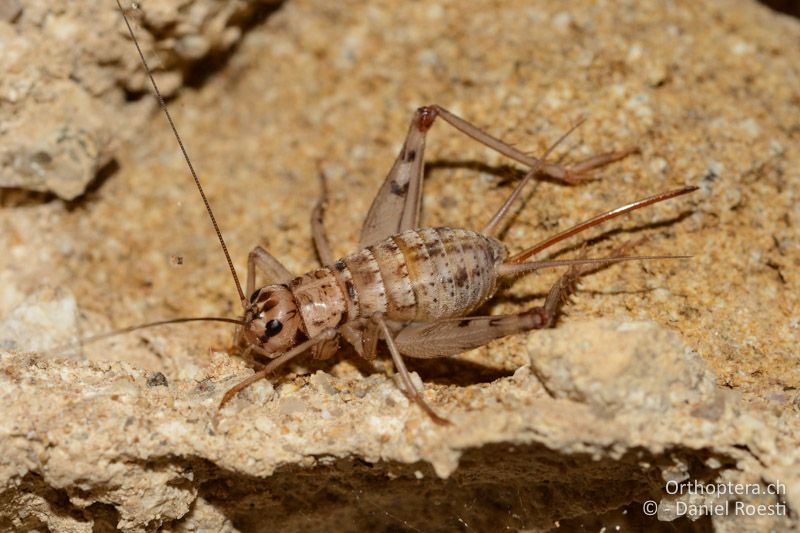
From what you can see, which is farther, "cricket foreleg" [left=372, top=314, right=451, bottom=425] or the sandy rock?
the sandy rock

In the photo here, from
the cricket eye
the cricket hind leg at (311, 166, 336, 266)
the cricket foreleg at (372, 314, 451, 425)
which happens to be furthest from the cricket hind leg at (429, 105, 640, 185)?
the cricket eye

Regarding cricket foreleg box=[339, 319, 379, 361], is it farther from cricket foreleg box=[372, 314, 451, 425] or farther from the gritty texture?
the gritty texture

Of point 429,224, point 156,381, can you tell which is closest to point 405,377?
point 156,381

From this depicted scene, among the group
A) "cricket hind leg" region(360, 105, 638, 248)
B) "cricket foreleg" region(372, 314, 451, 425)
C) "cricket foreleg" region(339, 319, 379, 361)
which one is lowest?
"cricket foreleg" region(339, 319, 379, 361)

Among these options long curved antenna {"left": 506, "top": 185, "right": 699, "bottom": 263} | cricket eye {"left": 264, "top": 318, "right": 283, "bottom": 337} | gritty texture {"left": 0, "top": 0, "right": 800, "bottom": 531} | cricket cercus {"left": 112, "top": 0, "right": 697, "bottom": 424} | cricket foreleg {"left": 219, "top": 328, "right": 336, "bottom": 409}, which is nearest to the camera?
gritty texture {"left": 0, "top": 0, "right": 800, "bottom": 531}

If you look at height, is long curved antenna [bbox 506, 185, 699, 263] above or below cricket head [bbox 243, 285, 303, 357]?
above

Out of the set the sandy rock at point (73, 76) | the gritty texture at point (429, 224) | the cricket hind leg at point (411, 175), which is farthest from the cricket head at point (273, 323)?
the sandy rock at point (73, 76)

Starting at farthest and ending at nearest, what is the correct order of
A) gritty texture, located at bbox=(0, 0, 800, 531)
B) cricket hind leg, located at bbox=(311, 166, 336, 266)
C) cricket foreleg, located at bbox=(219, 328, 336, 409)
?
cricket hind leg, located at bbox=(311, 166, 336, 266), cricket foreleg, located at bbox=(219, 328, 336, 409), gritty texture, located at bbox=(0, 0, 800, 531)
